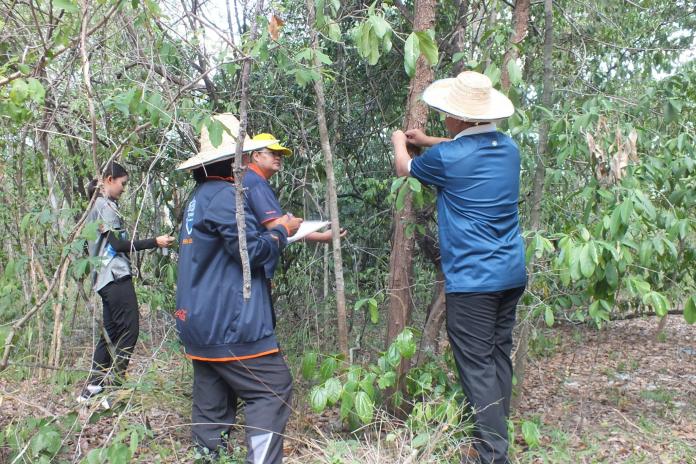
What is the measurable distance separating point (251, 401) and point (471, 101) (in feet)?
5.89

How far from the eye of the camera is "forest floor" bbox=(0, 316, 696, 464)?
308 centimetres

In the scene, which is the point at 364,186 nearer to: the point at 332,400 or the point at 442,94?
the point at 442,94

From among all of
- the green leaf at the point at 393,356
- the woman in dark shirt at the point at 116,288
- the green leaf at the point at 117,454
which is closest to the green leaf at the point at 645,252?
the green leaf at the point at 393,356

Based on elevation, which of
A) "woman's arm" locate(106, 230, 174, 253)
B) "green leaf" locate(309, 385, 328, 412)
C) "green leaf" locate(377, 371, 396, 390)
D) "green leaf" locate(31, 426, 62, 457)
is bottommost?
"green leaf" locate(31, 426, 62, 457)

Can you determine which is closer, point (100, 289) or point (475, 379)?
point (475, 379)

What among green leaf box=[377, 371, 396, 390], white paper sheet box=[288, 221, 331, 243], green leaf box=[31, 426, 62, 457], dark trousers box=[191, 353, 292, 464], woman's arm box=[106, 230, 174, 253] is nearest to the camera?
green leaf box=[31, 426, 62, 457]

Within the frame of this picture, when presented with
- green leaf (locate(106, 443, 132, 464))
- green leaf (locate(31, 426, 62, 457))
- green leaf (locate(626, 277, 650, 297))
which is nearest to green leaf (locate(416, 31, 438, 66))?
green leaf (locate(626, 277, 650, 297))

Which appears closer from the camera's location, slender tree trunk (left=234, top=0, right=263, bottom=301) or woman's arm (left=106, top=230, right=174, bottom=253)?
slender tree trunk (left=234, top=0, right=263, bottom=301)

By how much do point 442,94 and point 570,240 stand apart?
932 millimetres

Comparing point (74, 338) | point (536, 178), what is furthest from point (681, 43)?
point (74, 338)

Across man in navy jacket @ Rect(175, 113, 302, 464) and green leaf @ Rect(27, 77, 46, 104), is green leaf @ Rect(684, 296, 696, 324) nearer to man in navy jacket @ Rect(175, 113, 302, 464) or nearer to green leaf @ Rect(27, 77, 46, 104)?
man in navy jacket @ Rect(175, 113, 302, 464)

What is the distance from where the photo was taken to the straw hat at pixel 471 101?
307cm

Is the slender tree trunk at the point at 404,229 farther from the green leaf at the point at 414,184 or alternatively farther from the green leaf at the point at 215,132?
the green leaf at the point at 215,132

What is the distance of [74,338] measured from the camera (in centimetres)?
518
